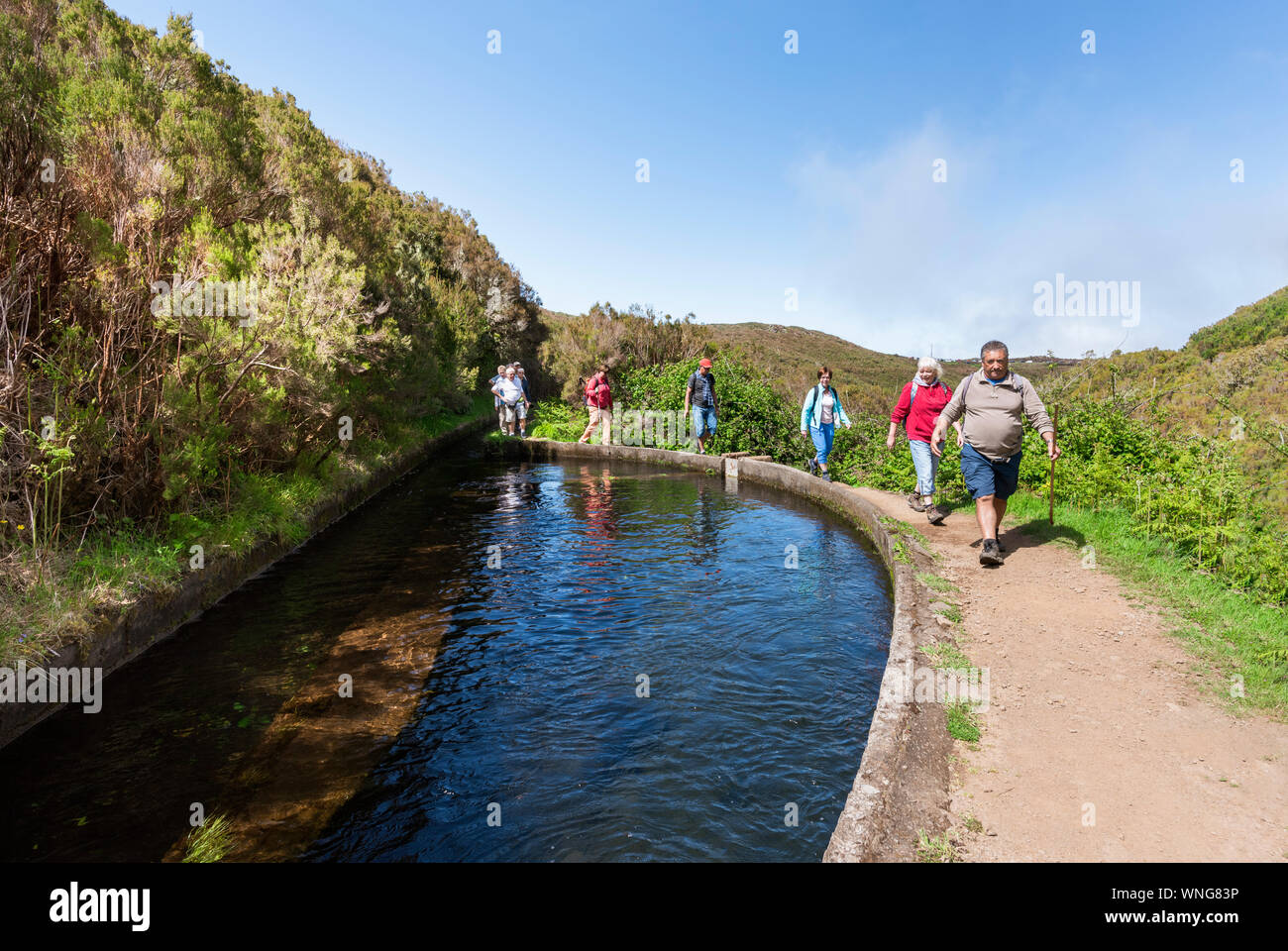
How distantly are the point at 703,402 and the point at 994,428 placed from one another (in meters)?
9.86

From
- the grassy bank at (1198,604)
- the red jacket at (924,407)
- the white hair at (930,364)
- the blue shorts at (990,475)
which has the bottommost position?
the grassy bank at (1198,604)

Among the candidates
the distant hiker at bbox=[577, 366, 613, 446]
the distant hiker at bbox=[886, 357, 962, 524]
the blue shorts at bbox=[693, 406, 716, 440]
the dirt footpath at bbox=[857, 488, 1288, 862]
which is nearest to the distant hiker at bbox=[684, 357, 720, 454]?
the blue shorts at bbox=[693, 406, 716, 440]

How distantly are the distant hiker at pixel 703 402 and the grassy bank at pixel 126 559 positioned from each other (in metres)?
7.98

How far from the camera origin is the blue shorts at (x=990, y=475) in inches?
286

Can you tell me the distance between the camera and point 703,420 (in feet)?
56.2

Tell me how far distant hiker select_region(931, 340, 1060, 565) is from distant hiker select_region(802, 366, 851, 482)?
5079mm

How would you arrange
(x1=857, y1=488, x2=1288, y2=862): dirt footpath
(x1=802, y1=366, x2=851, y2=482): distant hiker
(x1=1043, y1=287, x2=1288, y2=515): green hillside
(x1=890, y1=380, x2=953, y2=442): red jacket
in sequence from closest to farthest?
(x1=857, y1=488, x2=1288, y2=862): dirt footpath < (x1=1043, y1=287, x2=1288, y2=515): green hillside < (x1=890, y1=380, x2=953, y2=442): red jacket < (x1=802, y1=366, x2=851, y2=482): distant hiker

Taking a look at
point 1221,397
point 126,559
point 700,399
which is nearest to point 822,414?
point 700,399

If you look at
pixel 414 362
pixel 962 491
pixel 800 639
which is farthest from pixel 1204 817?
pixel 414 362

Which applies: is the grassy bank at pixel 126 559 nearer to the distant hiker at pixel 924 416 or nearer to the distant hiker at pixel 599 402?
the distant hiker at pixel 924 416

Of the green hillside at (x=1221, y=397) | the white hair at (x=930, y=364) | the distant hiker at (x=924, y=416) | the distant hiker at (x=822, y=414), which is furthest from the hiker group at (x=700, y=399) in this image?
the green hillside at (x=1221, y=397)

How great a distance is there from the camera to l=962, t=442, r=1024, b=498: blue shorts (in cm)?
726

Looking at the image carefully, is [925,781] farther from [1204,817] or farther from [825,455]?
[825,455]

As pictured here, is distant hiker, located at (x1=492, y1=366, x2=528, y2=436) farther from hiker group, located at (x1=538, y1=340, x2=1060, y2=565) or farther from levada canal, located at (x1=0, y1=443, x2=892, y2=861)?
levada canal, located at (x1=0, y1=443, x2=892, y2=861)
